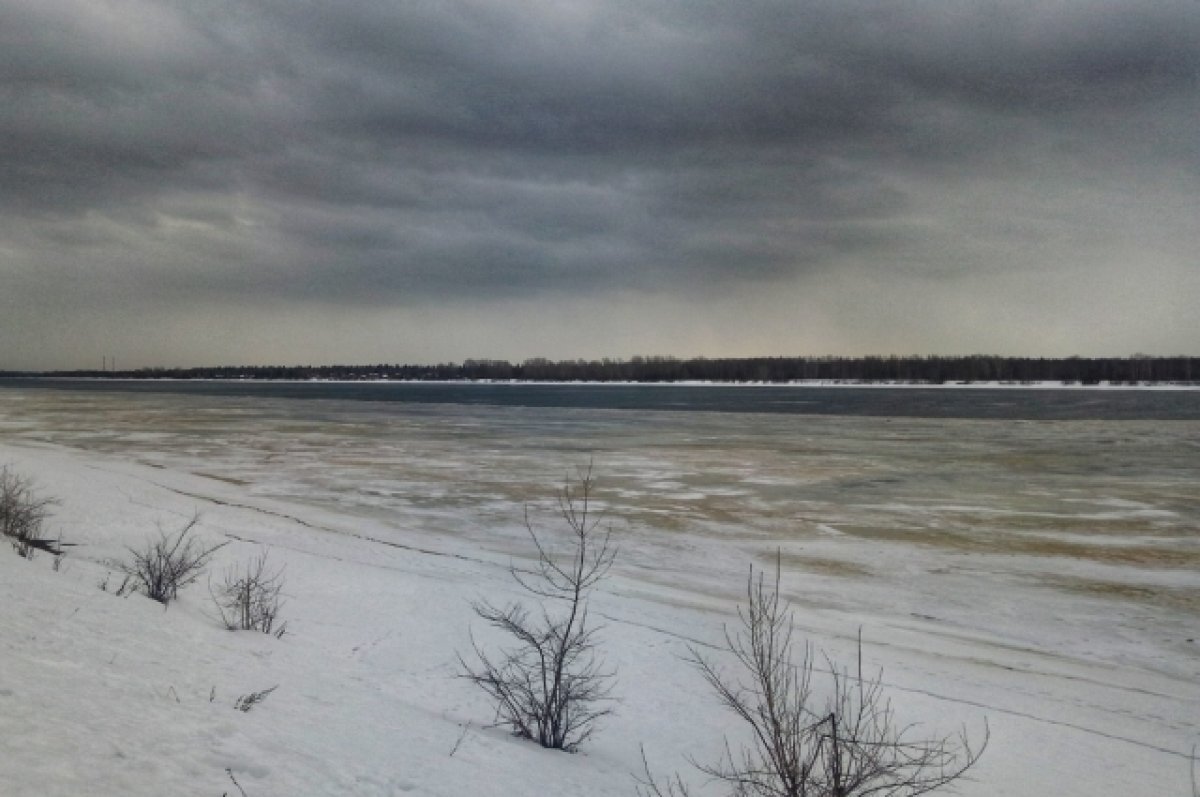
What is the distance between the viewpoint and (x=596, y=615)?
7.87 m

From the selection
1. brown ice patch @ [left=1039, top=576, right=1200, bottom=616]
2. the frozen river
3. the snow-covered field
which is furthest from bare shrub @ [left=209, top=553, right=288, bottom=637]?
brown ice patch @ [left=1039, top=576, right=1200, bottom=616]

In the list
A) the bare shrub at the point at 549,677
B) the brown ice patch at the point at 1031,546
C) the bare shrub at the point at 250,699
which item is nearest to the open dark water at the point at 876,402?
the brown ice patch at the point at 1031,546

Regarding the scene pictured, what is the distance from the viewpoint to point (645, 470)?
20109 mm

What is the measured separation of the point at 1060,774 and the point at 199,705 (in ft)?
16.1

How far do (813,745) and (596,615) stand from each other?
3.12 m

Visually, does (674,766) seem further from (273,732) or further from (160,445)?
(160,445)

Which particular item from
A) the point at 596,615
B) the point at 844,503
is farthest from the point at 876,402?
the point at 596,615

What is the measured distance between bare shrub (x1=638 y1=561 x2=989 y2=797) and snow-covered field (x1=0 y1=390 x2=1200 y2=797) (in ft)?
0.75

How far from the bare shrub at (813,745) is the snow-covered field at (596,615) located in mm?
227

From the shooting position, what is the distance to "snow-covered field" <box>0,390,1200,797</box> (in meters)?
3.57

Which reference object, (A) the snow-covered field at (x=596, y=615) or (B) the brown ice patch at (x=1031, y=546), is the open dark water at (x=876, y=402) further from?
(B) the brown ice patch at (x=1031, y=546)

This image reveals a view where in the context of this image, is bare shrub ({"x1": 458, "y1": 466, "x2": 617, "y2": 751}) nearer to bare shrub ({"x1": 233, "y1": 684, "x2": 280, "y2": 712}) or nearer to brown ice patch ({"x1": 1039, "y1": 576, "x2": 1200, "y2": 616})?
bare shrub ({"x1": 233, "y1": 684, "x2": 280, "y2": 712})

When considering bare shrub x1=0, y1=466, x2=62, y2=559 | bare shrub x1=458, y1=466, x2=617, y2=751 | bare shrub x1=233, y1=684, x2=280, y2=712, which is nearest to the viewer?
bare shrub x1=233, y1=684, x2=280, y2=712

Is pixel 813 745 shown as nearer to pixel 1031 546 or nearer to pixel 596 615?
pixel 596 615
